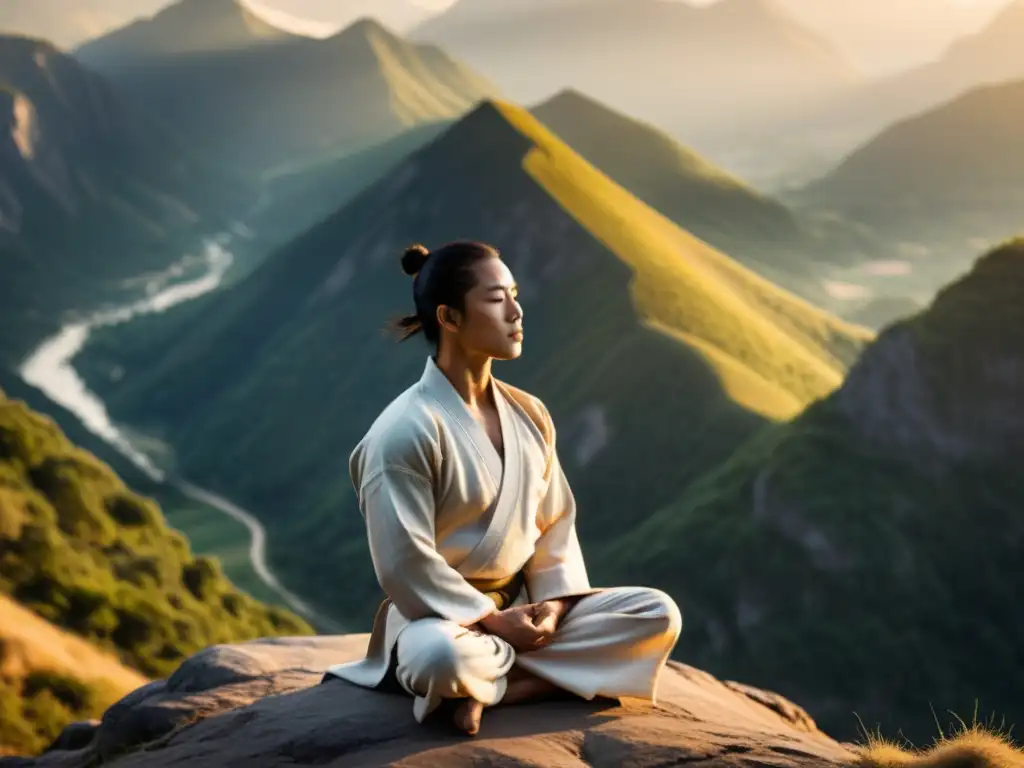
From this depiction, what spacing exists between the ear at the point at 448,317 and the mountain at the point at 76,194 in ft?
410

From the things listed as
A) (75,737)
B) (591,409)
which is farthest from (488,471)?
(591,409)

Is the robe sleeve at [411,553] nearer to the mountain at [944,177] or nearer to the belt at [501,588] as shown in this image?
the belt at [501,588]

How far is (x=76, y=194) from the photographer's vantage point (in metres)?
167

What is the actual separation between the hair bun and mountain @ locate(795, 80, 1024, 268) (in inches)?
6135

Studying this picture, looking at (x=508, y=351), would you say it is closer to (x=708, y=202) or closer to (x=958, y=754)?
(x=958, y=754)

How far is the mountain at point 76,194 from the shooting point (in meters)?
141

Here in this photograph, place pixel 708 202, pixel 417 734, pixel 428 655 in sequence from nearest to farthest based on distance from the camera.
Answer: pixel 428 655 → pixel 417 734 → pixel 708 202

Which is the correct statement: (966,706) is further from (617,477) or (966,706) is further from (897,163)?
(897,163)

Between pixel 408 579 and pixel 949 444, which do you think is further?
pixel 949 444

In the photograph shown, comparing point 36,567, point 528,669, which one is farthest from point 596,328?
point 528,669

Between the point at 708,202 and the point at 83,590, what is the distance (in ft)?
394

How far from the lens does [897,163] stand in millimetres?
174000

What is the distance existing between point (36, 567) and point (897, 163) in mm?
168938

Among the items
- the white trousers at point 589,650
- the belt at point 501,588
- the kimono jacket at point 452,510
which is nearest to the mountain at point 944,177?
the kimono jacket at point 452,510
